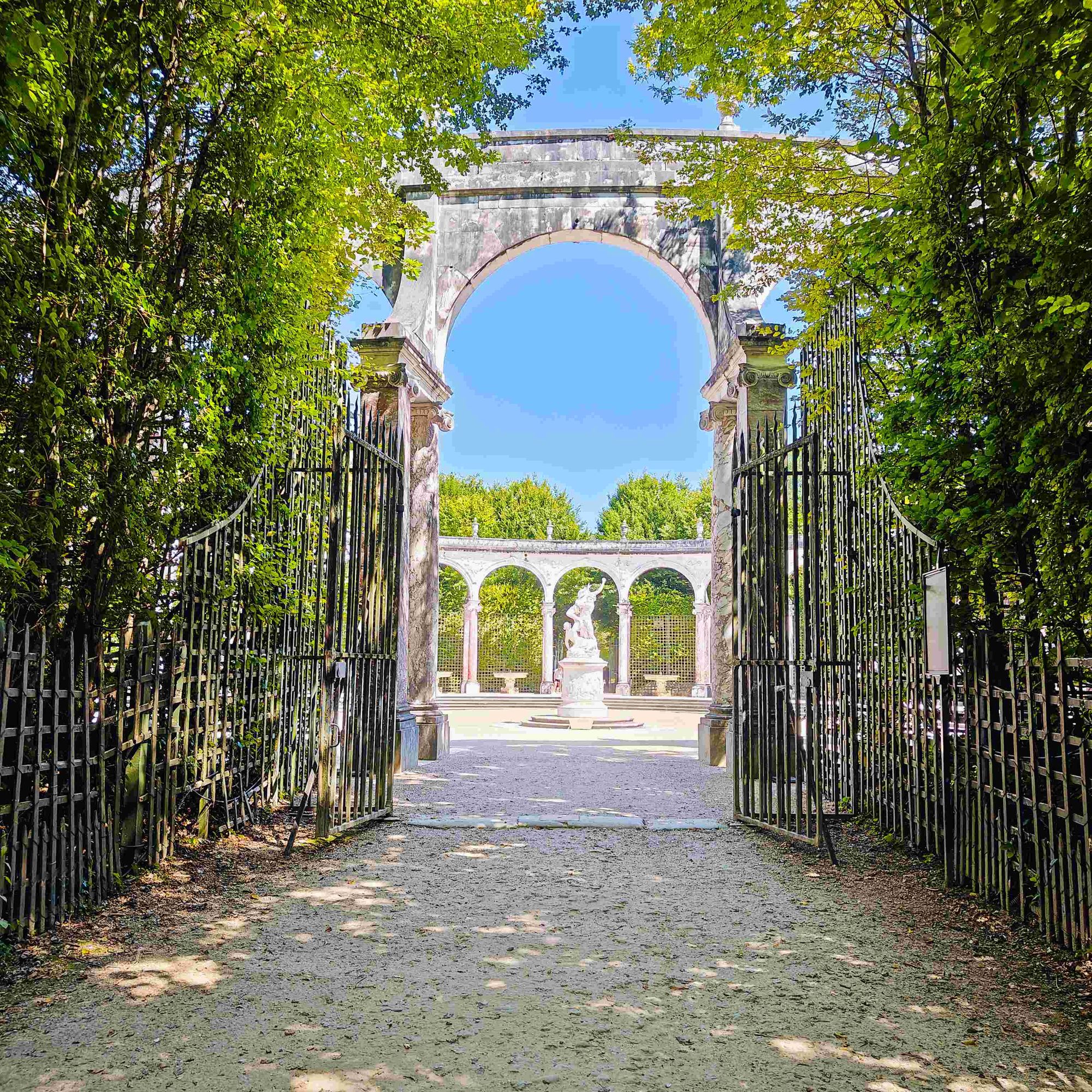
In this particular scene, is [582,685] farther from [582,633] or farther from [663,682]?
[663,682]

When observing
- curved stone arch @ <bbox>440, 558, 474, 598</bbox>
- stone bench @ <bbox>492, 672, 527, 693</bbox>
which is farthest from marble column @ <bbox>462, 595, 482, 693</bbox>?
stone bench @ <bbox>492, 672, 527, 693</bbox>

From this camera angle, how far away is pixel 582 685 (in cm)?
2041

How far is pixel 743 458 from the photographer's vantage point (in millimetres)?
7203

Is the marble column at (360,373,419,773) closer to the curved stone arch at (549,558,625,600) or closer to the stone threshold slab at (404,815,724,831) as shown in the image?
the stone threshold slab at (404,815,724,831)

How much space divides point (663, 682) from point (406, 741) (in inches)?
837

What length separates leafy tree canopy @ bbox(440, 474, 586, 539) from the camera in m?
43.9

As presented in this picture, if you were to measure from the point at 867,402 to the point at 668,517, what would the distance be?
38212 millimetres

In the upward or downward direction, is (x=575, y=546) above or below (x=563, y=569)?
above

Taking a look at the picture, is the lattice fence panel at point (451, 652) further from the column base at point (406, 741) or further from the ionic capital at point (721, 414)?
the ionic capital at point (721, 414)

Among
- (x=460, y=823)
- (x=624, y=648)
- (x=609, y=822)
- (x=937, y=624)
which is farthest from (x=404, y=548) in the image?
(x=624, y=648)

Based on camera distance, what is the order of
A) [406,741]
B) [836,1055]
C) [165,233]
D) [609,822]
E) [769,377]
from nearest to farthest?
1. [836,1055]
2. [165,233]
3. [609,822]
4. [406,741]
5. [769,377]

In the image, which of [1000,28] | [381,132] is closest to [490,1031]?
[1000,28]

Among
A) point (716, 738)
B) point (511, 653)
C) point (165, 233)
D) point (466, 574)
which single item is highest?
point (165, 233)

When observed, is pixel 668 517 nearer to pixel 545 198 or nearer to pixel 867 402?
pixel 545 198
